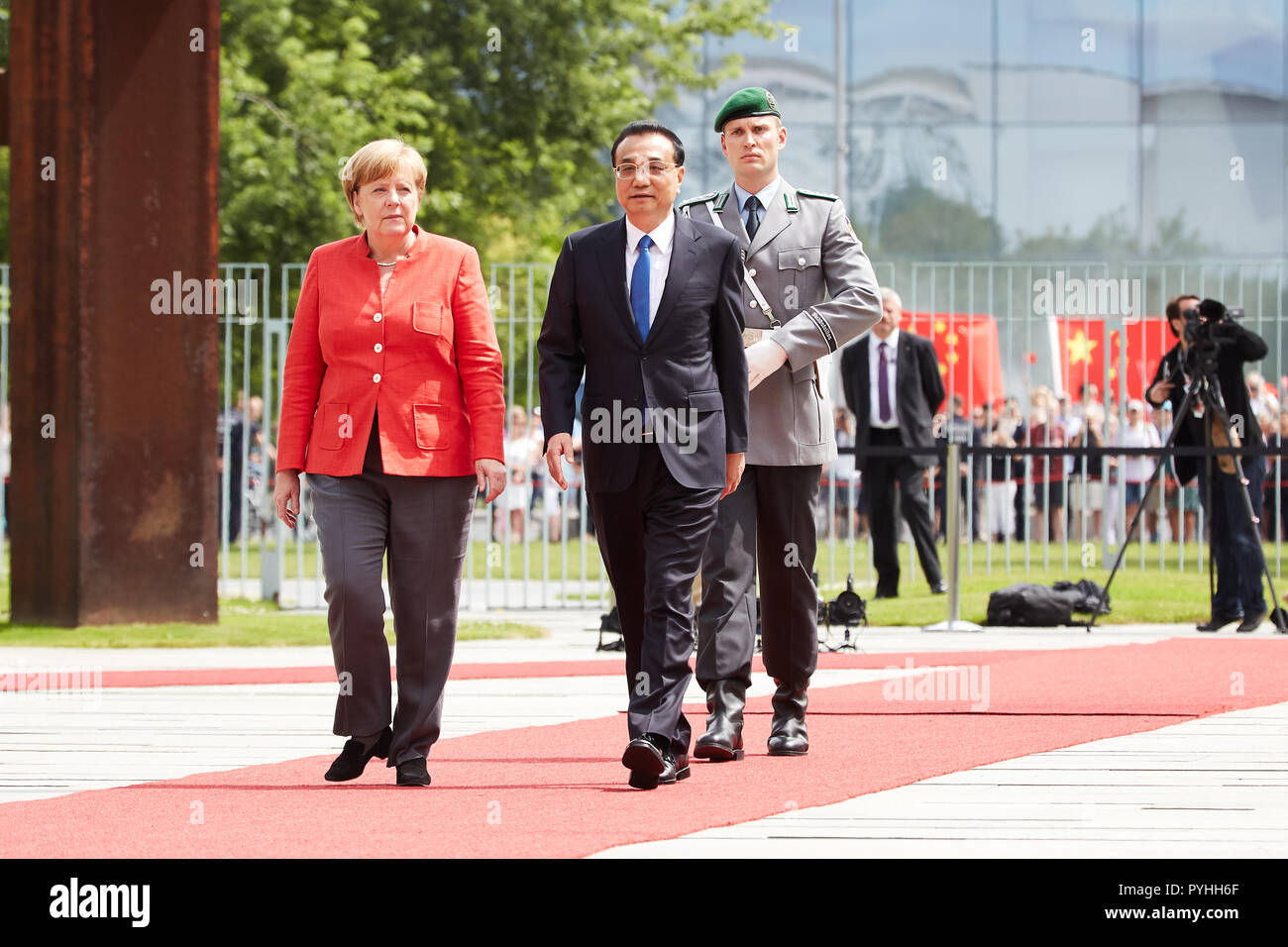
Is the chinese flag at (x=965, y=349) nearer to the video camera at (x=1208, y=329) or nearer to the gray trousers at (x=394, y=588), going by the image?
the video camera at (x=1208, y=329)

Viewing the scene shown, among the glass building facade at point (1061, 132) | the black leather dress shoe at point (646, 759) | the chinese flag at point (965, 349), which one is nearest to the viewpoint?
the black leather dress shoe at point (646, 759)

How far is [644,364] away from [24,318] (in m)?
6.93

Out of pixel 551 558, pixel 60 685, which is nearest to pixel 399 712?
pixel 60 685

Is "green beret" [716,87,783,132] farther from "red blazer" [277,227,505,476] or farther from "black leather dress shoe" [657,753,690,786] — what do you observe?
"black leather dress shoe" [657,753,690,786]

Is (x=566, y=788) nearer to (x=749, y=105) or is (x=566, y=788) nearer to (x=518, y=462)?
(x=749, y=105)

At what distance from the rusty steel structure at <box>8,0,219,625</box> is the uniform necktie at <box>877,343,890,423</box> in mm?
4890

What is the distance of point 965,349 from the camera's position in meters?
19.5

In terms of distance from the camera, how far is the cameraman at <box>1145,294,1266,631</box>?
40.1ft

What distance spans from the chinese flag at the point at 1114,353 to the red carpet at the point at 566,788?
7588mm

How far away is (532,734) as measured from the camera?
24.5 ft

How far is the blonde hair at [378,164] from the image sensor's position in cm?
611
